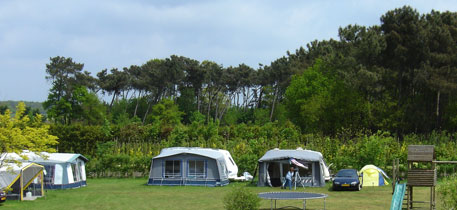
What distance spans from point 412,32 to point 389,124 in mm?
8164

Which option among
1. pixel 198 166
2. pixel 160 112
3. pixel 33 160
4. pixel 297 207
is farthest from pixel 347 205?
pixel 160 112

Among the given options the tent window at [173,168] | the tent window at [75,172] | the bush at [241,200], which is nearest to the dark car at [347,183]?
the tent window at [173,168]

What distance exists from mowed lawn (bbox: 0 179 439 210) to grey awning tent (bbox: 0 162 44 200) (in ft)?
2.07

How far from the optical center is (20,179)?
21.0 meters

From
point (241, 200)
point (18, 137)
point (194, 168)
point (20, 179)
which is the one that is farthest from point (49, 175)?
point (241, 200)

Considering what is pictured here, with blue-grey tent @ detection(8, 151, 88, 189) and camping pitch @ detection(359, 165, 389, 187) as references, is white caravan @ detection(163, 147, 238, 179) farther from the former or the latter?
camping pitch @ detection(359, 165, 389, 187)

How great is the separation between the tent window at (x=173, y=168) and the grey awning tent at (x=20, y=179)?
7.76 meters

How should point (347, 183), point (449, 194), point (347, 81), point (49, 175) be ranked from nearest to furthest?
1. point (449, 194)
2. point (347, 183)
3. point (49, 175)
4. point (347, 81)

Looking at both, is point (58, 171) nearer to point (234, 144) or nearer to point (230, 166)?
point (230, 166)

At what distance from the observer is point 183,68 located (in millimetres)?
71438

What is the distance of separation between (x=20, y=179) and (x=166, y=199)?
6011 millimetres

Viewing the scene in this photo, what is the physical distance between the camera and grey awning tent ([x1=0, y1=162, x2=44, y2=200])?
20.5m

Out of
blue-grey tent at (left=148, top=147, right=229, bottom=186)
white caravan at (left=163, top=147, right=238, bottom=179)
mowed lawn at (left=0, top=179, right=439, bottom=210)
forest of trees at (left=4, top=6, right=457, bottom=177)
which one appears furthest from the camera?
forest of trees at (left=4, top=6, right=457, bottom=177)

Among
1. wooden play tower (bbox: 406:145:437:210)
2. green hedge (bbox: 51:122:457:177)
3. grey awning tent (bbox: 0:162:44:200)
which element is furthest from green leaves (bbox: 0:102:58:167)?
green hedge (bbox: 51:122:457:177)
